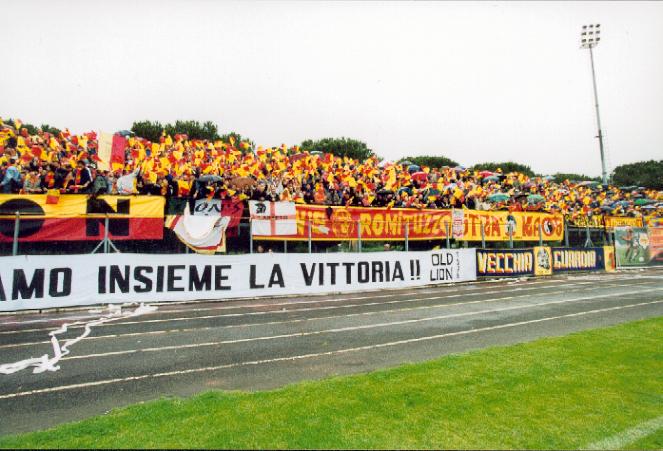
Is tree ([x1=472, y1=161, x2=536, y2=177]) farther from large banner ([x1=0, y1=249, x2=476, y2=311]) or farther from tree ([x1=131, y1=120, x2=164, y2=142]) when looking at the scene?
Result: large banner ([x1=0, y1=249, x2=476, y2=311])

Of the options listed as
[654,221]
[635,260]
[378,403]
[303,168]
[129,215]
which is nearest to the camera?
[378,403]

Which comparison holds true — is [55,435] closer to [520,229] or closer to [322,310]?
[322,310]

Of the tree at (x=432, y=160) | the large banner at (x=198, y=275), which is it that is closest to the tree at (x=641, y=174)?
the tree at (x=432, y=160)

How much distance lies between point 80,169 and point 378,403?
43.1 feet

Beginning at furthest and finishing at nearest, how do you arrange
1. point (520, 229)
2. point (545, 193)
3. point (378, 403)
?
point (545, 193)
point (520, 229)
point (378, 403)

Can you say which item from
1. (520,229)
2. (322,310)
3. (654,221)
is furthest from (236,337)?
(654,221)

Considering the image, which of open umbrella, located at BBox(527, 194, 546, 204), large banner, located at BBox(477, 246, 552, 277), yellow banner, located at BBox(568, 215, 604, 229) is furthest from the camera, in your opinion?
open umbrella, located at BBox(527, 194, 546, 204)

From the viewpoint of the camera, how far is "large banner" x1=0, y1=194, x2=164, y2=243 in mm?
12258

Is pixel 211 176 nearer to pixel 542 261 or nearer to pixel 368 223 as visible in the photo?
pixel 368 223

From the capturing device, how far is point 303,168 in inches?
818

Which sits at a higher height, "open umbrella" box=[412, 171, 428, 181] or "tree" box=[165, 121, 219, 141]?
"tree" box=[165, 121, 219, 141]

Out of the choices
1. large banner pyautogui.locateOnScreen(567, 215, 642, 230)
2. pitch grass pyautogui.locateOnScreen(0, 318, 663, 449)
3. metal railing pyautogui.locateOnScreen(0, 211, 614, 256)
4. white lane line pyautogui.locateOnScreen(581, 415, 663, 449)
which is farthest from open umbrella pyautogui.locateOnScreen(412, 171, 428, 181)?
white lane line pyautogui.locateOnScreen(581, 415, 663, 449)

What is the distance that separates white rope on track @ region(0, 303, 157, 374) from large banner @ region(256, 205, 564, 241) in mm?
5184

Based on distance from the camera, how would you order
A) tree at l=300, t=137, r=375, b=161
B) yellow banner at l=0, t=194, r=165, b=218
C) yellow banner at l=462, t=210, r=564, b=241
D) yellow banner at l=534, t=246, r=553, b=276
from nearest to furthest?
yellow banner at l=0, t=194, r=165, b=218 → yellow banner at l=462, t=210, r=564, b=241 → yellow banner at l=534, t=246, r=553, b=276 → tree at l=300, t=137, r=375, b=161
